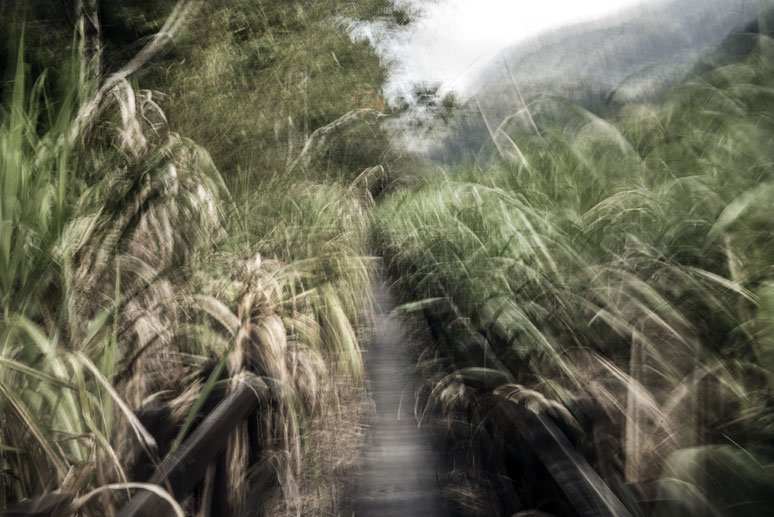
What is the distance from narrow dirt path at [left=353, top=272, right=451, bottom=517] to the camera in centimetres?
109

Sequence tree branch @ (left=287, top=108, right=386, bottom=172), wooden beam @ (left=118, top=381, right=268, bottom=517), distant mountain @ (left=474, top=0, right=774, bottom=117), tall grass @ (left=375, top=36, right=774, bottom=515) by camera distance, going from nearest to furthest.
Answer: wooden beam @ (left=118, top=381, right=268, bottom=517) < tall grass @ (left=375, top=36, right=774, bottom=515) < distant mountain @ (left=474, top=0, right=774, bottom=117) < tree branch @ (left=287, top=108, right=386, bottom=172)

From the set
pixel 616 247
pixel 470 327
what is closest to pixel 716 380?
pixel 616 247

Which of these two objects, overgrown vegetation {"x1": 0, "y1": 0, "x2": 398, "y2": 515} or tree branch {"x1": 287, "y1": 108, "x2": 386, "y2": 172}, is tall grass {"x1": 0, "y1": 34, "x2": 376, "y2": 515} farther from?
tree branch {"x1": 287, "y1": 108, "x2": 386, "y2": 172}

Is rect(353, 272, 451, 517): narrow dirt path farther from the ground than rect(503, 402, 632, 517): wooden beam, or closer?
closer

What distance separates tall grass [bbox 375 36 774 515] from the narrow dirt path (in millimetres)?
126

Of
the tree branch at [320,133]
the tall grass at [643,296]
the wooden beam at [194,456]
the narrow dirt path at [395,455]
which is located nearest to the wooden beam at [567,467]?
the tall grass at [643,296]

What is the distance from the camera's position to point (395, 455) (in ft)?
4.25

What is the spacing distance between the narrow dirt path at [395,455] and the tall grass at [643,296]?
0.41ft

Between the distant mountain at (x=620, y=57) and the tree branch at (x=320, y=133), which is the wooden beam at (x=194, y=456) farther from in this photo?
the tree branch at (x=320, y=133)

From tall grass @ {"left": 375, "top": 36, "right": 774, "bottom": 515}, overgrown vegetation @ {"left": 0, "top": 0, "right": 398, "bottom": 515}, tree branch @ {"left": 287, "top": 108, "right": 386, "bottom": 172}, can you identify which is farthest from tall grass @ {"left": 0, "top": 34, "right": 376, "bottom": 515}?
tree branch @ {"left": 287, "top": 108, "right": 386, "bottom": 172}

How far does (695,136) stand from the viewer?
1387 millimetres

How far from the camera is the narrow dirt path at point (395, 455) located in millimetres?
1088

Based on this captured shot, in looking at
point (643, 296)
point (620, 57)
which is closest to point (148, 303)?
point (643, 296)

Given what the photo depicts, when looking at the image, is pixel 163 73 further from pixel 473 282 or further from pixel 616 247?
pixel 616 247
